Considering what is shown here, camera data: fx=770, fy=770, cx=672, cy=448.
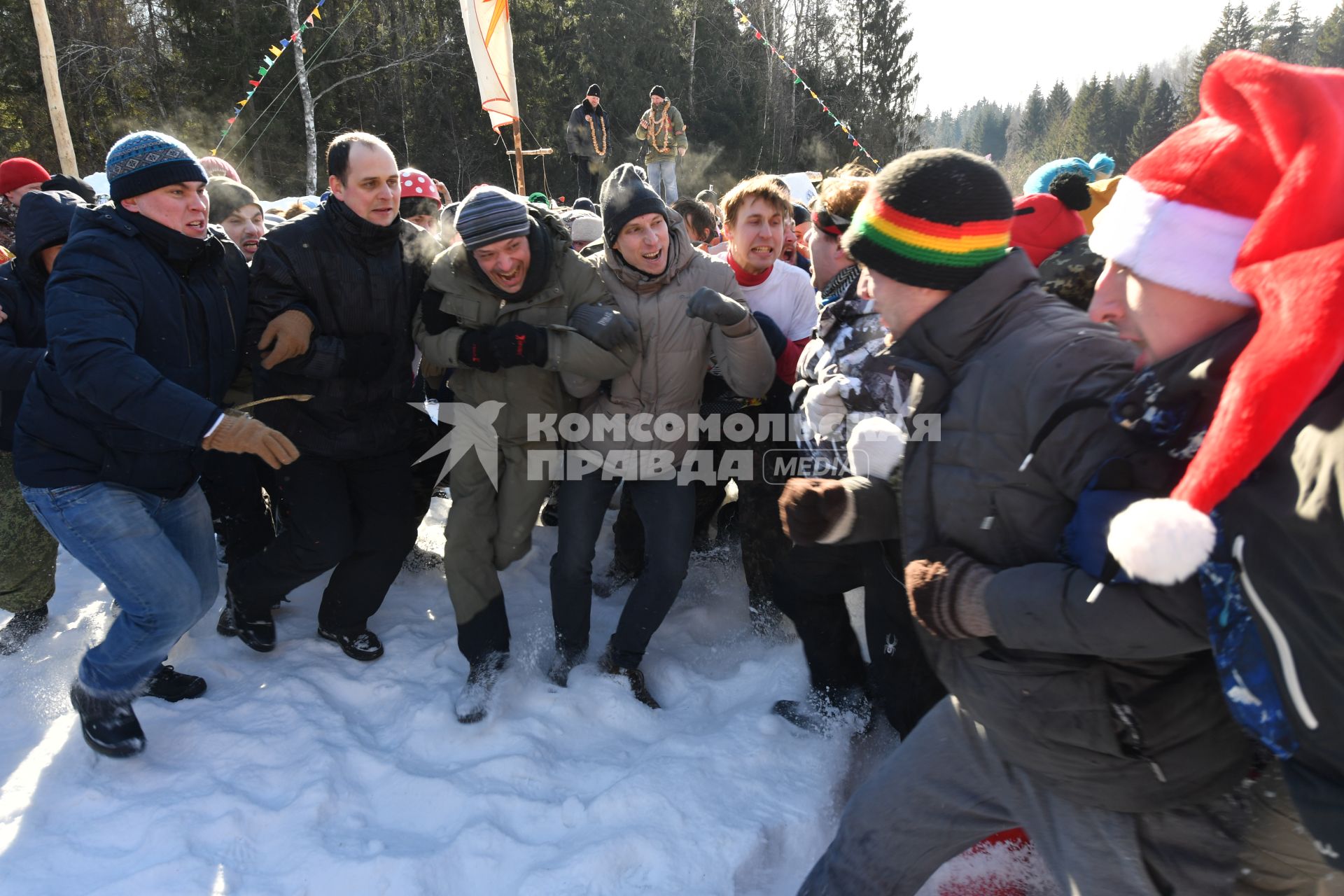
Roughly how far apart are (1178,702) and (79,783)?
313 centimetres

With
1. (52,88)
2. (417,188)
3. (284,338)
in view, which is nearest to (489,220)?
(284,338)

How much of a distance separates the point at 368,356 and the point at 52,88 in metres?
11.0

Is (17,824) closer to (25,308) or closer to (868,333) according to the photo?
(25,308)

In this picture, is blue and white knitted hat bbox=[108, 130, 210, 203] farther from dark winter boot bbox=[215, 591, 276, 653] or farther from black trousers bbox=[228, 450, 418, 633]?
dark winter boot bbox=[215, 591, 276, 653]

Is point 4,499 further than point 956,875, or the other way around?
point 4,499

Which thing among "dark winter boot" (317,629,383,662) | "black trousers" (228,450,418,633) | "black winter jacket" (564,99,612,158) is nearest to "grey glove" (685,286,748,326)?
"black trousers" (228,450,418,633)

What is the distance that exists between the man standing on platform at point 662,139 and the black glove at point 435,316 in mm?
10569

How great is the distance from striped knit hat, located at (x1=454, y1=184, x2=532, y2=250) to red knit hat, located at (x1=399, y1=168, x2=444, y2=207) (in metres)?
2.19

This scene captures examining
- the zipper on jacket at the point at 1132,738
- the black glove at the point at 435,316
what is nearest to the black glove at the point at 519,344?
the black glove at the point at 435,316

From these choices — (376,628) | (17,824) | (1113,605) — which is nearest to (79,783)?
(17,824)

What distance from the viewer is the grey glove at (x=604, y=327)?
271cm

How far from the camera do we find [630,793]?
98.7 inches

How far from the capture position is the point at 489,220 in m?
2.69

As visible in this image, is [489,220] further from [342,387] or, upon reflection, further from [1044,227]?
[1044,227]
